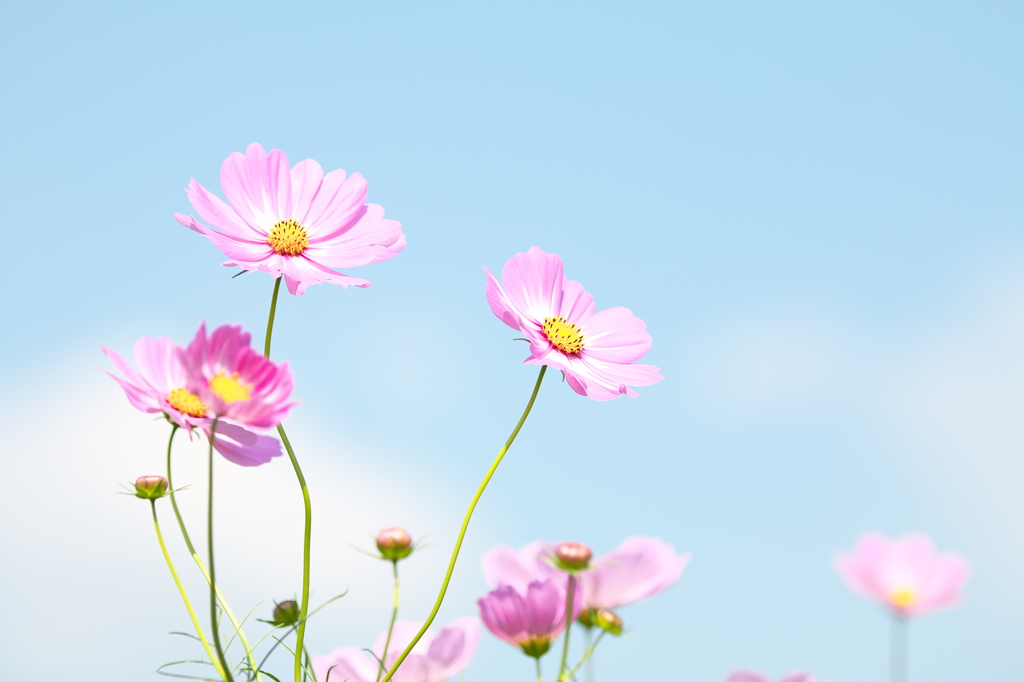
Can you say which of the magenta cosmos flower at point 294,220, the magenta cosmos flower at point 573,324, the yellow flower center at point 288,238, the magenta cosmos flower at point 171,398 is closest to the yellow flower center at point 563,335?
the magenta cosmos flower at point 573,324

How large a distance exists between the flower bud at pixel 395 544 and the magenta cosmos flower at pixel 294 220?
1.12 feet

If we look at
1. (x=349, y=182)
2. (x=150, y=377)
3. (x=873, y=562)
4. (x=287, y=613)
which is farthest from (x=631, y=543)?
(x=349, y=182)

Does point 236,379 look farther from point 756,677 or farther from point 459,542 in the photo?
point 756,677

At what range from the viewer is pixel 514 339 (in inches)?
46.9

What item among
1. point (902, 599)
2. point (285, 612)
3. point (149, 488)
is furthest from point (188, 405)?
point (902, 599)

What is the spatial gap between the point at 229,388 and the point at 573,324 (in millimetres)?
627

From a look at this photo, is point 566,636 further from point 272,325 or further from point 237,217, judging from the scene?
point 237,217

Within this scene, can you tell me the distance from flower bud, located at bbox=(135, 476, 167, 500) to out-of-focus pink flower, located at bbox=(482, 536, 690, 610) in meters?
0.40

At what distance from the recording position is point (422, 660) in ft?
3.65

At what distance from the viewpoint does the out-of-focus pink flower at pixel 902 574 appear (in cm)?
116

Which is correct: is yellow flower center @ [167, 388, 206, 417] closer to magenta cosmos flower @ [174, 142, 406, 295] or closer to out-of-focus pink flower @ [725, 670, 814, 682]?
magenta cosmos flower @ [174, 142, 406, 295]

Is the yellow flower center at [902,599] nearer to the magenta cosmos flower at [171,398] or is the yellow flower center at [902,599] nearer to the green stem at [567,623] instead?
the green stem at [567,623]

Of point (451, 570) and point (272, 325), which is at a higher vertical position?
point (272, 325)

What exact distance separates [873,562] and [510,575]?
0.47 m
